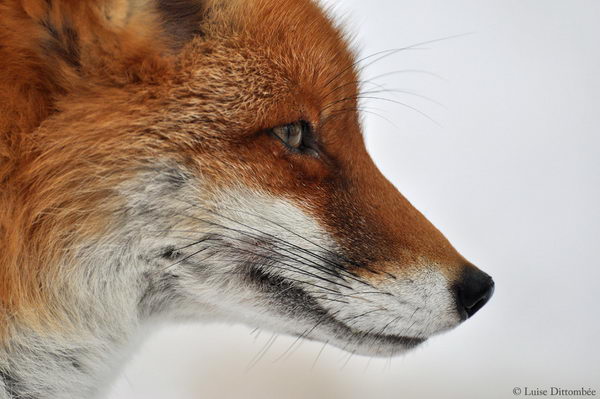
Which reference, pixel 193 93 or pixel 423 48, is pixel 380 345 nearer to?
pixel 193 93

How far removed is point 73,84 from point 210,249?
0.36m

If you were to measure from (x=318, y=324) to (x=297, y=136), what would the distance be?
1.20 feet

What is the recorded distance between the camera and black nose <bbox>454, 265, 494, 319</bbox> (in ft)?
4.21

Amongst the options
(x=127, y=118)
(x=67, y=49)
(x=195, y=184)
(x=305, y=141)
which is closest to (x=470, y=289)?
(x=305, y=141)

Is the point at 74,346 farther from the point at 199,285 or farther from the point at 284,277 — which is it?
the point at 284,277

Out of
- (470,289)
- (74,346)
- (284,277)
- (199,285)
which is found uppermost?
(470,289)

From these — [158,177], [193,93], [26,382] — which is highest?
[193,93]

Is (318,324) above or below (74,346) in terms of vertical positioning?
above

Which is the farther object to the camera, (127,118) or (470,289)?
(470,289)

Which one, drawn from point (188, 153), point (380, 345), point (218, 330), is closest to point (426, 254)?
point (380, 345)

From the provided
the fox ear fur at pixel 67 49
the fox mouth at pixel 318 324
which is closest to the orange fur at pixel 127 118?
the fox ear fur at pixel 67 49

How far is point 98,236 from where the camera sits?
1.17 meters

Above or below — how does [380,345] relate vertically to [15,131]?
above

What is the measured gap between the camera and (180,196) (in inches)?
46.3
